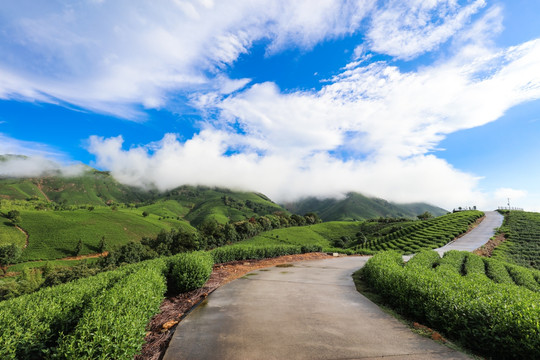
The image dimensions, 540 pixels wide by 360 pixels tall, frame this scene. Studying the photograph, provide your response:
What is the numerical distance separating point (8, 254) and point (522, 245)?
431 feet

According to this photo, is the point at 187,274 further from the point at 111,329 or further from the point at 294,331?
the point at 111,329

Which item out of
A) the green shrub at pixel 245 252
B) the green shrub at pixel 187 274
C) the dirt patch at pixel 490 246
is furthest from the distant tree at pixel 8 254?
the dirt patch at pixel 490 246

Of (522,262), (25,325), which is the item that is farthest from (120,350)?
(522,262)

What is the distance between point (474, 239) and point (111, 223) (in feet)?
463

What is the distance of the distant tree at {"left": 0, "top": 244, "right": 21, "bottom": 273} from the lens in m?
73.2

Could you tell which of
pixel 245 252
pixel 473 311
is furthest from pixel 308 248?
pixel 473 311

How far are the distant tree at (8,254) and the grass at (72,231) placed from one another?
4.13 metres

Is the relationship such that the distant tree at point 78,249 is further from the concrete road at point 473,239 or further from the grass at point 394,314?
the concrete road at point 473,239

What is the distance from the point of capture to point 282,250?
25.9m

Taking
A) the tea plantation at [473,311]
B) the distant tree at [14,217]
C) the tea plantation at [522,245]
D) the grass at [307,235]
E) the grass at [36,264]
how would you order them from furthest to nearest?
the distant tree at [14,217]
the grass at [307,235]
the grass at [36,264]
the tea plantation at [522,245]
the tea plantation at [473,311]

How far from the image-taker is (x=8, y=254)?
7481 cm

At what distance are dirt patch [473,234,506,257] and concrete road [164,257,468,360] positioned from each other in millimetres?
34212

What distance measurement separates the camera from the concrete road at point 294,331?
5.49 metres

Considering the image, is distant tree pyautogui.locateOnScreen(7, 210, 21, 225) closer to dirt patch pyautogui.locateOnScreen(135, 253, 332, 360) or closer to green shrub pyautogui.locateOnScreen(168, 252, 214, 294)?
dirt patch pyautogui.locateOnScreen(135, 253, 332, 360)
